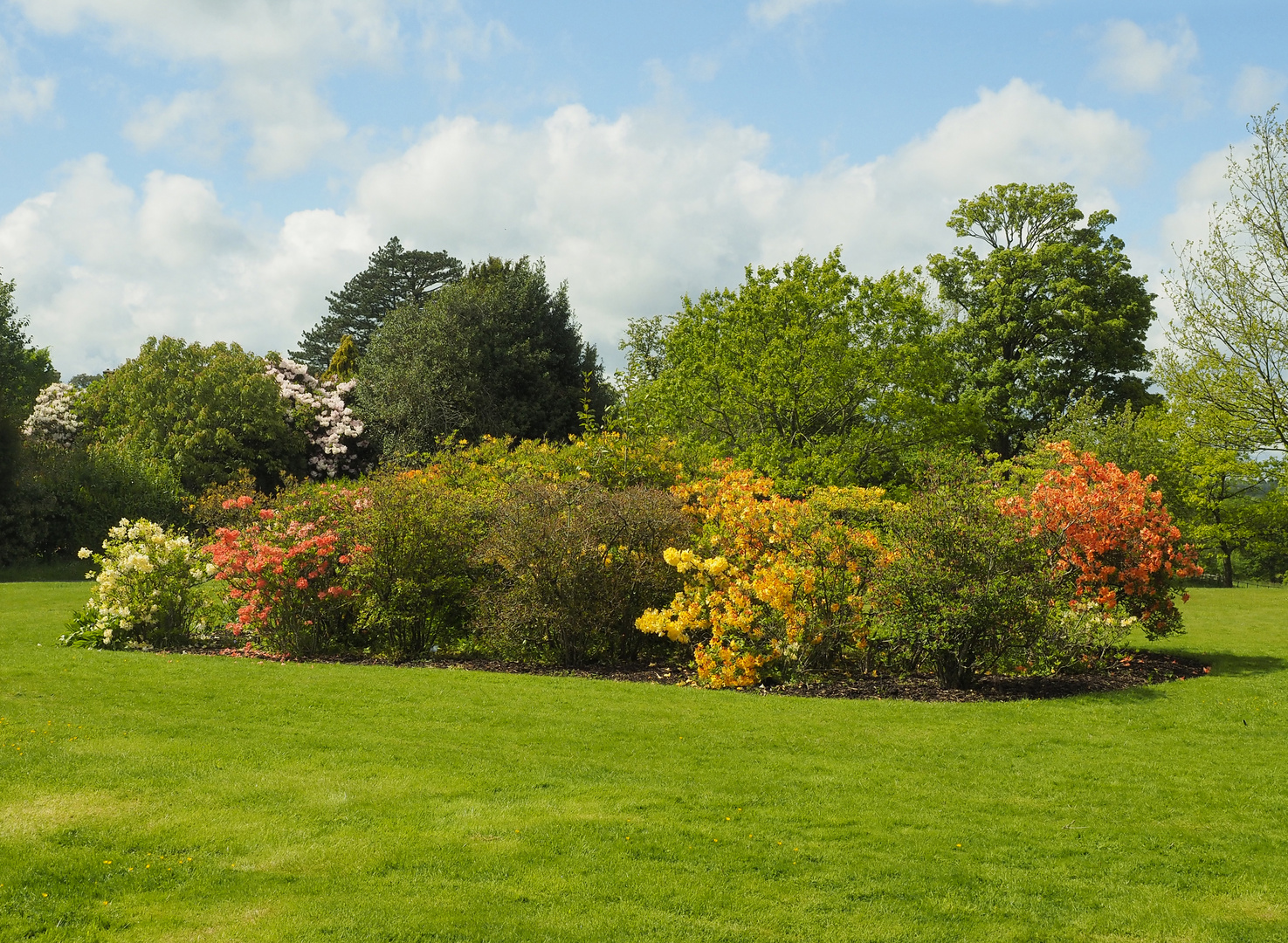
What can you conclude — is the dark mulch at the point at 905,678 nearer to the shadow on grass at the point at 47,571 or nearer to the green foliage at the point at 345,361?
the shadow on grass at the point at 47,571

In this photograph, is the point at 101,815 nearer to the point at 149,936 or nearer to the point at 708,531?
the point at 149,936

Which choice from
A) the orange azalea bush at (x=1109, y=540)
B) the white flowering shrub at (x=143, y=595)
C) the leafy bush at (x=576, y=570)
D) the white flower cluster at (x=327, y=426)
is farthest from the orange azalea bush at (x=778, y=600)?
the white flower cluster at (x=327, y=426)

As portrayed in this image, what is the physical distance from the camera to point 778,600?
1027 cm

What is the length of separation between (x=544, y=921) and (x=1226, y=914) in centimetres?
342

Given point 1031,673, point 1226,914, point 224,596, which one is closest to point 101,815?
point 1226,914

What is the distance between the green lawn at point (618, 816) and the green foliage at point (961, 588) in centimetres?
89

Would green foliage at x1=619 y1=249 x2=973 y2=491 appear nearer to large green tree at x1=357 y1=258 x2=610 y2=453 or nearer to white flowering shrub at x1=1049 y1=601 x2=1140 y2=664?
white flowering shrub at x1=1049 y1=601 x2=1140 y2=664

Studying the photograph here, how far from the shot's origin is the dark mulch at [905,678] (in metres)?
9.93

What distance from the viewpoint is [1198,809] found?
6.37 meters

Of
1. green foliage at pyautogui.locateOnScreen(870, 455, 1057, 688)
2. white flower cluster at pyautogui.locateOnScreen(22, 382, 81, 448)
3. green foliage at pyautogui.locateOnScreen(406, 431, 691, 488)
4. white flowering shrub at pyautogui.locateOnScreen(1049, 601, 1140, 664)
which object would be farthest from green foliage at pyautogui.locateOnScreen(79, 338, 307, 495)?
white flowering shrub at pyautogui.locateOnScreen(1049, 601, 1140, 664)

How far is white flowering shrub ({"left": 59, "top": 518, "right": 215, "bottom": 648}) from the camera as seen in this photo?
12023mm

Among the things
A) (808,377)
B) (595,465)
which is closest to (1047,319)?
(808,377)

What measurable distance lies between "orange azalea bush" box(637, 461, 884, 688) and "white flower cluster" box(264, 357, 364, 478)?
2350 centimetres

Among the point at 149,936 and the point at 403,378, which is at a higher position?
the point at 403,378
